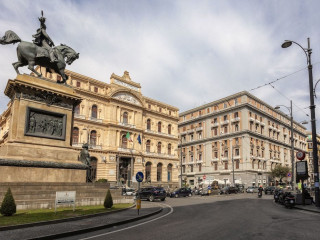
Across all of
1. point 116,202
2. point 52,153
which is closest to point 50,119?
point 52,153

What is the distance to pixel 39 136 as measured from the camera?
16.1 meters

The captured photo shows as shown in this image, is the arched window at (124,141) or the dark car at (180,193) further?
the arched window at (124,141)

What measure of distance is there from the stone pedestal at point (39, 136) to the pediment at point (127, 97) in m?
→ 31.8

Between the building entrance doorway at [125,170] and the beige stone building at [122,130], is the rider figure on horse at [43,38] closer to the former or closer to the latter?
the beige stone building at [122,130]

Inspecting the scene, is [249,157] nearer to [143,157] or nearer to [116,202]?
[143,157]

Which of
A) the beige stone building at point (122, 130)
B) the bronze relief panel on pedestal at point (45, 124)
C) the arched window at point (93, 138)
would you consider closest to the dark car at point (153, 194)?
the bronze relief panel on pedestal at point (45, 124)

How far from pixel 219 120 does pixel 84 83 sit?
117 feet

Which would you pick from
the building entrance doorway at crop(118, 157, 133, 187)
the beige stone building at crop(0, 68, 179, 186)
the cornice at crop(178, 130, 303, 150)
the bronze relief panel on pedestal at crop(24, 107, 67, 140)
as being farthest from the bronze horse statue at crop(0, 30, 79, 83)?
the cornice at crop(178, 130, 303, 150)

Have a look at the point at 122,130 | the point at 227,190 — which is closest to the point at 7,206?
the point at 227,190

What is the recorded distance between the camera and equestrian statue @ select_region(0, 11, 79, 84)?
16672 mm

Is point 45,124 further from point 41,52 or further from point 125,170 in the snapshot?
point 125,170

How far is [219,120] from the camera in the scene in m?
67.5

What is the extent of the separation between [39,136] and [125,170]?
34.3 m

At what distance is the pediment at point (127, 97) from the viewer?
163 feet
